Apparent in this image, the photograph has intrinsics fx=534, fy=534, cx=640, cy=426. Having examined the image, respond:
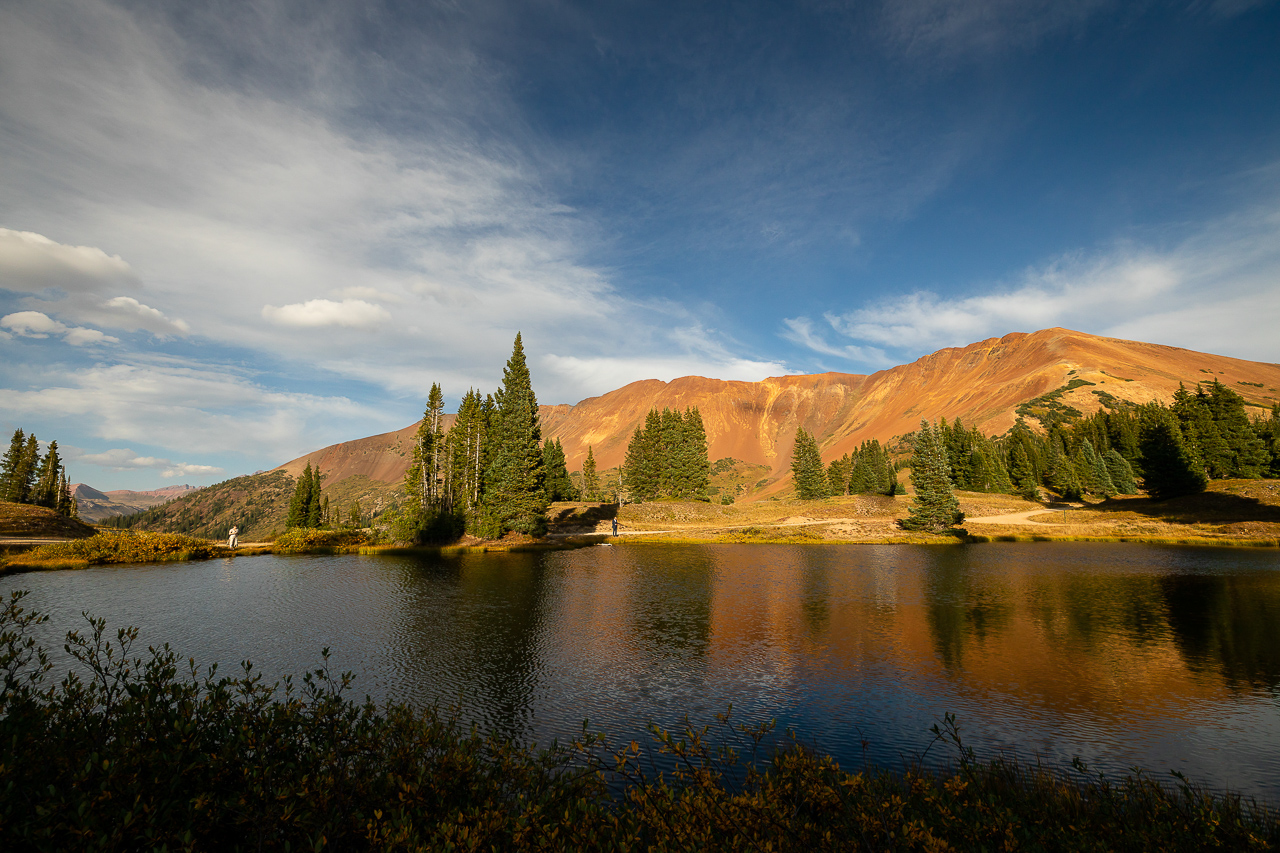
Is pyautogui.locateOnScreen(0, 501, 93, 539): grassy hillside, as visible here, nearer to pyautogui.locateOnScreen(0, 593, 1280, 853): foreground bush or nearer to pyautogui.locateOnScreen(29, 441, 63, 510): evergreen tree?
pyautogui.locateOnScreen(29, 441, 63, 510): evergreen tree

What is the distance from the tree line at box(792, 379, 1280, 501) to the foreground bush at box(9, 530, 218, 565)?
77722 mm

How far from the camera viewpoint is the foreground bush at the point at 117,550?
131 feet

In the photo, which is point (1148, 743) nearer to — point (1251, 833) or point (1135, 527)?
point (1251, 833)

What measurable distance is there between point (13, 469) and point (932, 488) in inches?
5137

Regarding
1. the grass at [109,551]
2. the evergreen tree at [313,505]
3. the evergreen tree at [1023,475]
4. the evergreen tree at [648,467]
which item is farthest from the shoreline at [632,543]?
the evergreen tree at [1023,475]

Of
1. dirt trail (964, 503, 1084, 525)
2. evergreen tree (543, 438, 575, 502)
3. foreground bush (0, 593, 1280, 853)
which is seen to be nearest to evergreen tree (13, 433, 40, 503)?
evergreen tree (543, 438, 575, 502)

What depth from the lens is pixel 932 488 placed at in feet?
222

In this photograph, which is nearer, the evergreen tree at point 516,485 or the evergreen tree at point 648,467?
the evergreen tree at point 516,485

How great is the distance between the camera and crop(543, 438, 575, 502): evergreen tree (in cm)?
9703

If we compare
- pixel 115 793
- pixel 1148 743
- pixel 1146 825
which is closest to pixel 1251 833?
pixel 1146 825

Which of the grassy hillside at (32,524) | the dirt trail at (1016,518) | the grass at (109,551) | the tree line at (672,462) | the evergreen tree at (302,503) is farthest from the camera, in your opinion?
the tree line at (672,462)

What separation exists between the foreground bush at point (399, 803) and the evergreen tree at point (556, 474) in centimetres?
8692

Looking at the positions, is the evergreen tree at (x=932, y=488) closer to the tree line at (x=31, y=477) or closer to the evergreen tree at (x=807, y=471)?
the evergreen tree at (x=807, y=471)

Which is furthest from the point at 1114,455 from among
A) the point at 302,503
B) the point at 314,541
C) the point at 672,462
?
the point at 302,503
